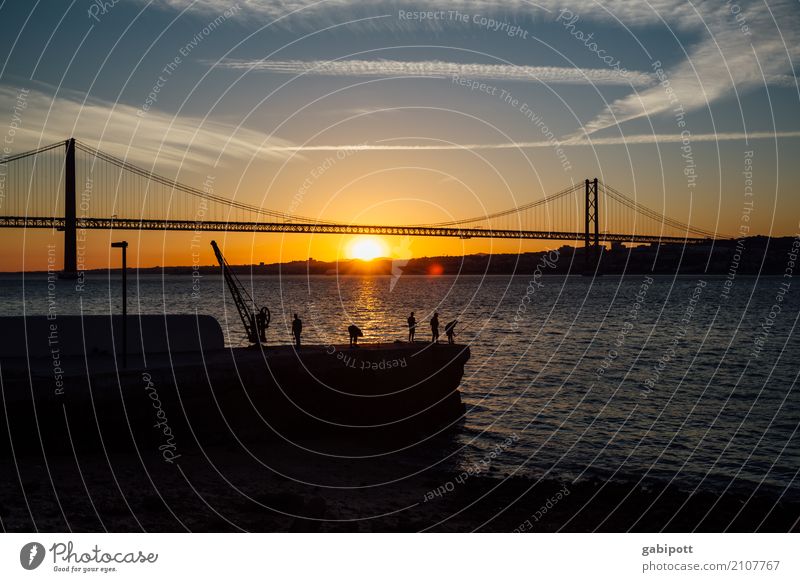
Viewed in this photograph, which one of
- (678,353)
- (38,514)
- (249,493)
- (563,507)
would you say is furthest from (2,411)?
(678,353)

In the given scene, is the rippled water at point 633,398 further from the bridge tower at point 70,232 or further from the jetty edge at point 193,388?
the bridge tower at point 70,232

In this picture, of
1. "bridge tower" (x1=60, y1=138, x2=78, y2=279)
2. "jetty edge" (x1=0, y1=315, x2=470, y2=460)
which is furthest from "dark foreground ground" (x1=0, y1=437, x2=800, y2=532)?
"bridge tower" (x1=60, y1=138, x2=78, y2=279)

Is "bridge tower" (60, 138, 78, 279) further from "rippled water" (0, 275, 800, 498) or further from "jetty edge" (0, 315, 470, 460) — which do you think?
"jetty edge" (0, 315, 470, 460)

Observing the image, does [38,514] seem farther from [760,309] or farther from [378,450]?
[760,309]

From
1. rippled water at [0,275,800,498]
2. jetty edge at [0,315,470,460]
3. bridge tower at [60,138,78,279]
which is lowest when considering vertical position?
rippled water at [0,275,800,498]

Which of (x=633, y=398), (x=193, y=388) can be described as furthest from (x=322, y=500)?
(x=633, y=398)

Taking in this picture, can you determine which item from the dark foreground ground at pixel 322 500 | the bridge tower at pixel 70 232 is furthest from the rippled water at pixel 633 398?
the bridge tower at pixel 70 232
